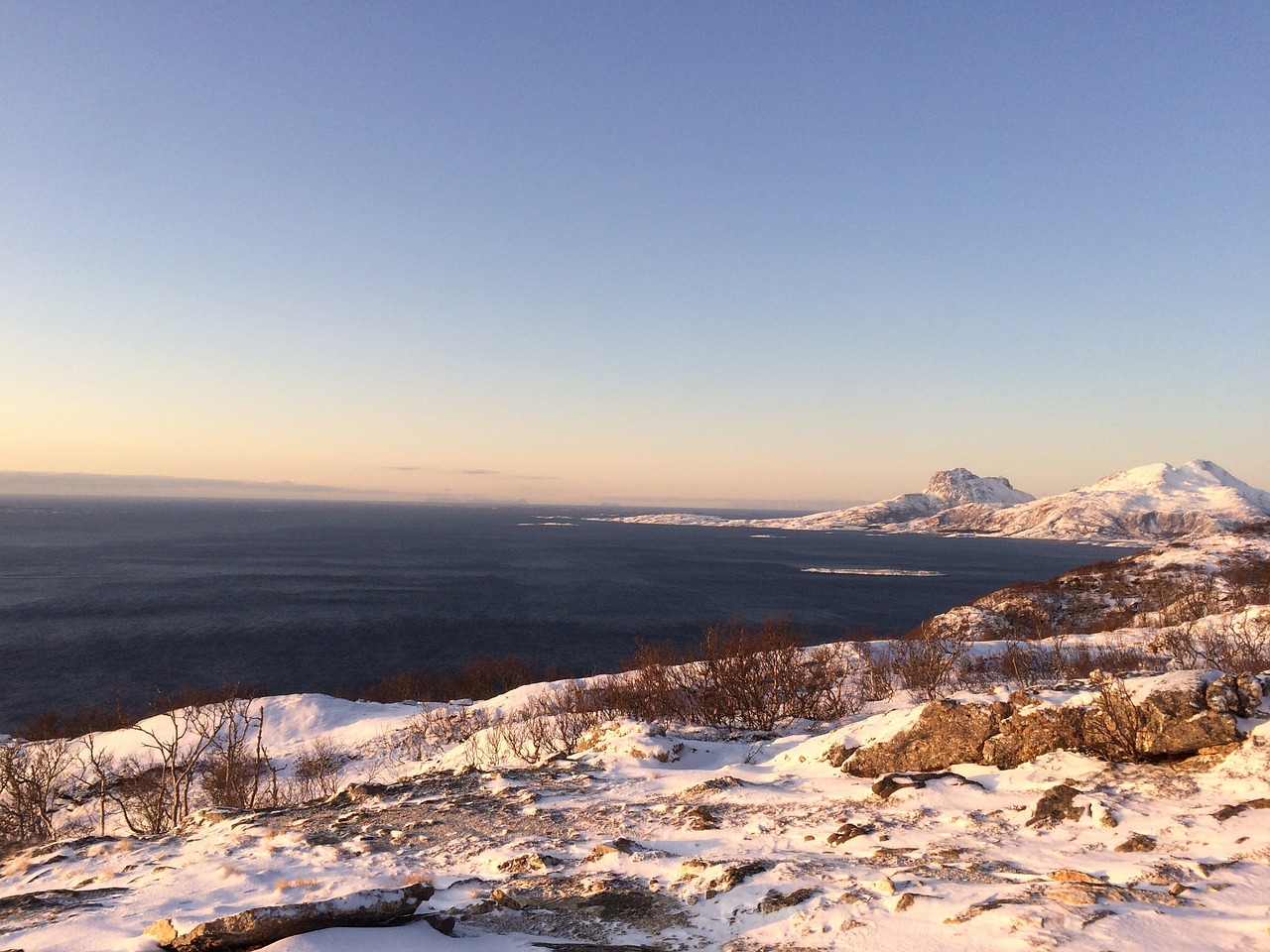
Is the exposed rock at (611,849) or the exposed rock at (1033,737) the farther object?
the exposed rock at (1033,737)

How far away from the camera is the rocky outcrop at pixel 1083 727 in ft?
26.7

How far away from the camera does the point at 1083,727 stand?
345 inches

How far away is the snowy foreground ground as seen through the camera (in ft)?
15.5

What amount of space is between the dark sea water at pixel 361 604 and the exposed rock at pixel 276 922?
37.0 meters

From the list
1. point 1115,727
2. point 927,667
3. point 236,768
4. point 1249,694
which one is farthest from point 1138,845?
point 236,768

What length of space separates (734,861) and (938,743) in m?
4.66

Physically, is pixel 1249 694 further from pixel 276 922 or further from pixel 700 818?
pixel 276 922

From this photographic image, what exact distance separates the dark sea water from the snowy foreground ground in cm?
3248

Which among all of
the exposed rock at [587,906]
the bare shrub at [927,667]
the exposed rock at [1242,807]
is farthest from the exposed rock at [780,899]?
the bare shrub at [927,667]

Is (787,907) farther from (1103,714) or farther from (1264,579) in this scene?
(1264,579)

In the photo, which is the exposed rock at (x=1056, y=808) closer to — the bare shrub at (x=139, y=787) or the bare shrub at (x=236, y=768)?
the bare shrub at (x=236, y=768)

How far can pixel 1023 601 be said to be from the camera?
189 ft

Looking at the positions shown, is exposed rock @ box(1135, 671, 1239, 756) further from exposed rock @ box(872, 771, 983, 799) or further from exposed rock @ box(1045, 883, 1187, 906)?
exposed rock @ box(1045, 883, 1187, 906)

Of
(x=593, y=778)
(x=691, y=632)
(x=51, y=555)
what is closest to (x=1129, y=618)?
(x=691, y=632)
